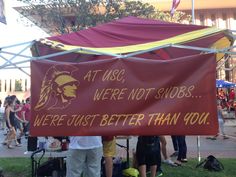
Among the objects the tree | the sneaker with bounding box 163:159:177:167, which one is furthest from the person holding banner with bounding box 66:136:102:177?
the tree

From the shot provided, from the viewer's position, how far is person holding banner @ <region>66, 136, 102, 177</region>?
6094 mm

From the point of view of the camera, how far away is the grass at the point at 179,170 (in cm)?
865

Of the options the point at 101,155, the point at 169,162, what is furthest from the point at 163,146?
the point at 101,155

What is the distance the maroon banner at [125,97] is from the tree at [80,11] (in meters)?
15.4

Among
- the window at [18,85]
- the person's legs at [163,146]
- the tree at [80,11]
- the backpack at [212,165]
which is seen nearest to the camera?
the backpack at [212,165]

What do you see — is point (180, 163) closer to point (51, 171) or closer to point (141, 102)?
point (51, 171)

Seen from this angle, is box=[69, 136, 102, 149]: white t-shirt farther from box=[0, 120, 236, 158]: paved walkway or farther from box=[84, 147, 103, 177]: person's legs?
box=[0, 120, 236, 158]: paved walkway

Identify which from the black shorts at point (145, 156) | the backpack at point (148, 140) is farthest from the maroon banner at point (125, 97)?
the black shorts at point (145, 156)

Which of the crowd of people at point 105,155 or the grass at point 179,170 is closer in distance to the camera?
the crowd of people at point 105,155

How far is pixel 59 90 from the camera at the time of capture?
526 centimetres

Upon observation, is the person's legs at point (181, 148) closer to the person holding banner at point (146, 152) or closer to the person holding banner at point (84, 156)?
the person holding banner at point (146, 152)

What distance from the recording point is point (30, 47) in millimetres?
6277

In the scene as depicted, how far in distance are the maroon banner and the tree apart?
15.4 meters

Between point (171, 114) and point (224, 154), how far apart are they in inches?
301
